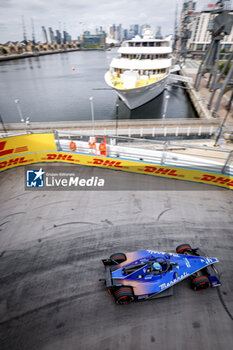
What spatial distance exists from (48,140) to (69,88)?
44248 mm

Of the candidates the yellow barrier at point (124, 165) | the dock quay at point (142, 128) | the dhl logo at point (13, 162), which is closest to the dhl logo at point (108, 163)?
the yellow barrier at point (124, 165)

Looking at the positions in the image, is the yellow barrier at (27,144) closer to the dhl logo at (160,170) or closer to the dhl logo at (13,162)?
the dhl logo at (13,162)

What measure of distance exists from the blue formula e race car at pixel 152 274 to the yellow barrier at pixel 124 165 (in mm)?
4420

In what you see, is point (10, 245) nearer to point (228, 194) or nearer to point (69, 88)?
point (228, 194)

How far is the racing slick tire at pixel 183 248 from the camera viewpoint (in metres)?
5.81

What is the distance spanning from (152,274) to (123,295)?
0.97 m

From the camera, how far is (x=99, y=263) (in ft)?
19.0

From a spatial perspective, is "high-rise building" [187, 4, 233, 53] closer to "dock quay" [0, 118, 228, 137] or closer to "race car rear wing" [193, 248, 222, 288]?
"dock quay" [0, 118, 228, 137]

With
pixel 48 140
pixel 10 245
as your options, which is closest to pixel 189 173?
pixel 48 140

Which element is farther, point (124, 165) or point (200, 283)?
point (124, 165)

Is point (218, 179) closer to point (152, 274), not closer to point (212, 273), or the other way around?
point (212, 273)

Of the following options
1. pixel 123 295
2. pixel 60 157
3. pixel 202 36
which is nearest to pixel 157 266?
pixel 123 295

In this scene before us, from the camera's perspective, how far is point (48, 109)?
3409 cm

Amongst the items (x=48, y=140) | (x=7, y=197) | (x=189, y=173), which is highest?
(x=48, y=140)
